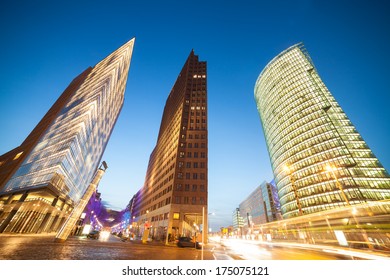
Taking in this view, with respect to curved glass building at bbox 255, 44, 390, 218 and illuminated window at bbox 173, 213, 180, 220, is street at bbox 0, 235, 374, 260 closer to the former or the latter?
illuminated window at bbox 173, 213, 180, 220

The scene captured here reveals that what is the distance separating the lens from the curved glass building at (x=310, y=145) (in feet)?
198

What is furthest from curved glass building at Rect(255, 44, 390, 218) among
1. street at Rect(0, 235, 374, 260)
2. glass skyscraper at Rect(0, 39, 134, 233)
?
glass skyscraper at Rect(0, 39, 134, 233)

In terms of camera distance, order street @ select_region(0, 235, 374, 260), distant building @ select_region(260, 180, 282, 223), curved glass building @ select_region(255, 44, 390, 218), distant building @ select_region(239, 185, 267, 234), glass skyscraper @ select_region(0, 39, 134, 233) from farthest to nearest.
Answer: distant building @ select_region(239, 185, 267, 234), distant building @ select_region(260, 180, 282, 223), curved glass building @ select_region(255, 44, 390, 218), glass skyscraper @ select_region(0, 39, 134, 233), street @ select_region(0, 235, 374, 260)

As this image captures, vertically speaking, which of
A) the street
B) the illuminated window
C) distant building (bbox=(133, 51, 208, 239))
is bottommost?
the street

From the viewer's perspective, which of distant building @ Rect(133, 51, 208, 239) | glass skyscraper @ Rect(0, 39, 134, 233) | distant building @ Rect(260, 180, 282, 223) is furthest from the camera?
distant building @ Rect(260, 180, 282, 223)

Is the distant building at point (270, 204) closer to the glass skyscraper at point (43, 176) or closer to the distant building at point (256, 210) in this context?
the distant building at point (256, 210)

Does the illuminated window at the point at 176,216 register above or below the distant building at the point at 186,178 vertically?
below

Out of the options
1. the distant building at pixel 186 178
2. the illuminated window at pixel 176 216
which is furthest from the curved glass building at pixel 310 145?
the illuminated window at pixel 176 216

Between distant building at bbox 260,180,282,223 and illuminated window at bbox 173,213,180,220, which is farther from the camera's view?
distant building at bbox 260,180,282,223

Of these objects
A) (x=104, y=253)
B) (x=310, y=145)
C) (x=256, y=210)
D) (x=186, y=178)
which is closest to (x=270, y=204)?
(x=256, y=210)

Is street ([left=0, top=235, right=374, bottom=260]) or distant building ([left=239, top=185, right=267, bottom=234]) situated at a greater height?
distant building ([left=239, top=185, right=267, bottom=234])

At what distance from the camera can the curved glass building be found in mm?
60250

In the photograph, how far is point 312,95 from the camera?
8006 centimetres
